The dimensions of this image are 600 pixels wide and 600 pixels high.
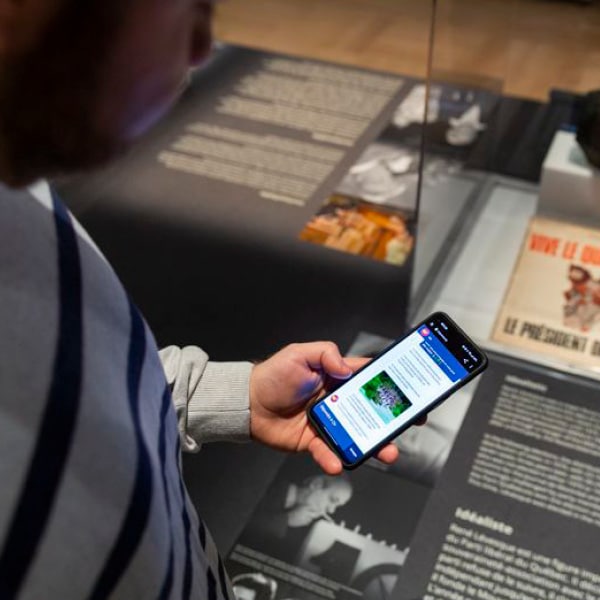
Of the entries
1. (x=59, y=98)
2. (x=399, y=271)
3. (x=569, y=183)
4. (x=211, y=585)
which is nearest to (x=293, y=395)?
(x=211, y=585)

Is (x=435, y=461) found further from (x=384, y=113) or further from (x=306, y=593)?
(x=384, y=113)

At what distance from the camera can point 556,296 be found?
4.51 ft

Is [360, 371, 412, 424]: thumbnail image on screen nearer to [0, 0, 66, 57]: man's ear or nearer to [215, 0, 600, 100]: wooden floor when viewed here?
[0, 0, 66, 57]: man's ear

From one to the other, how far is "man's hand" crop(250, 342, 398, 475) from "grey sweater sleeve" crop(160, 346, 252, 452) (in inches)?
0.9

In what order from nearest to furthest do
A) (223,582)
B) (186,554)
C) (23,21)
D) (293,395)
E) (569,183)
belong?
(23,21)
(186,554)
(223,582)
(293,395)
(569,183)

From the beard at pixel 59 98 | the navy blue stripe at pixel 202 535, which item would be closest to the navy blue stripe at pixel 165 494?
the navy blue stripe at pixel 202 535

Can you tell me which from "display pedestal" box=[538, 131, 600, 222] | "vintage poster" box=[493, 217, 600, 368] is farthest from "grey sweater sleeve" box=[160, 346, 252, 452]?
"display pedestal" box=[538, 131, 600, 222]

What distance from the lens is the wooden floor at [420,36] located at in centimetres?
182

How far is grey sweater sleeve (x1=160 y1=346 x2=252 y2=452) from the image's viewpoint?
0.76 meters

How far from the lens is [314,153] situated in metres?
1.76

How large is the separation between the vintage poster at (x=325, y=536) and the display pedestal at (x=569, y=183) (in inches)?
28.0

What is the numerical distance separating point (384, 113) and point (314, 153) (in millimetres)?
245

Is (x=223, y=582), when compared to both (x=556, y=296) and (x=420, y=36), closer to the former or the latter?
(x=556, y=296)

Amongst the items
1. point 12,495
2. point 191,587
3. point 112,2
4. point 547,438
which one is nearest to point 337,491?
point 547,438
